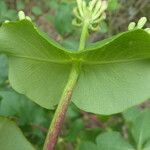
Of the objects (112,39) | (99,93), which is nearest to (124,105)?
(99,93)

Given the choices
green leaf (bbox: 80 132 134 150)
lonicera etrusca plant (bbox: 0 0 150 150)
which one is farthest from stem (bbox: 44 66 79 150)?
green leaf (bbox: 80 132 134 150)

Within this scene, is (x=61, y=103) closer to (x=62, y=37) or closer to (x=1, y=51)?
(x=1, y=51)

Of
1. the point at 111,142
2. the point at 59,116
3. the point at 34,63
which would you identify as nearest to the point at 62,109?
the point at 59,116

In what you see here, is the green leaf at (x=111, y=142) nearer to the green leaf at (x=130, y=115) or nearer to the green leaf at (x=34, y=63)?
the green leaf at (x=130, y=115)

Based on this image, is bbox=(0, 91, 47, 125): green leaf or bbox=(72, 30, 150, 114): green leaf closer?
bbox=(72, 30, 150, 114): green leaf

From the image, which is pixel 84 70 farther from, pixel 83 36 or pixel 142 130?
pixel 142 130

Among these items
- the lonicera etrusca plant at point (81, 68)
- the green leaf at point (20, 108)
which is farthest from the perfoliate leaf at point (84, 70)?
the green leaf at point (20, 108)

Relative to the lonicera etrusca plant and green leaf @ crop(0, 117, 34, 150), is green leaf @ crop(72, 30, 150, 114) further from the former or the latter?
green leaf @ crop(0, 117, 34, 150)
